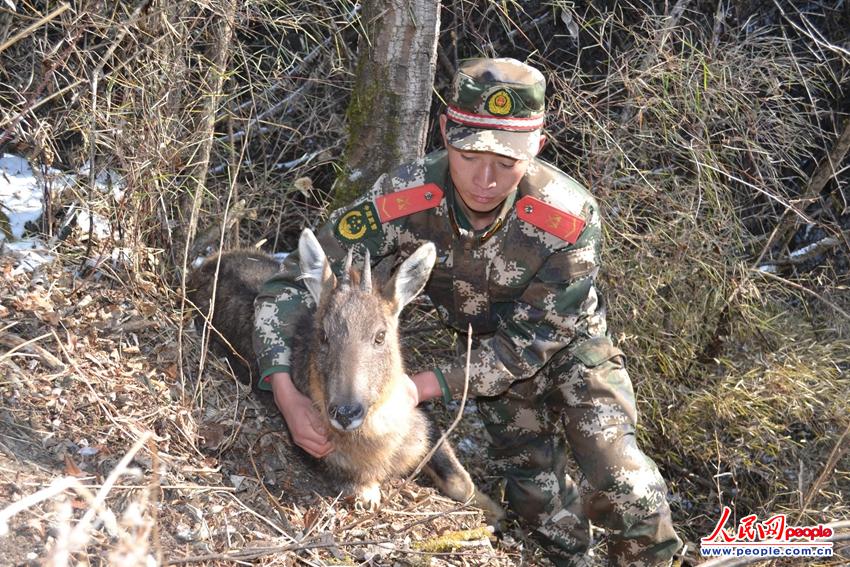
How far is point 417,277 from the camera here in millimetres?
4992

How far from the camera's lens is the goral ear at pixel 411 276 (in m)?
4.88

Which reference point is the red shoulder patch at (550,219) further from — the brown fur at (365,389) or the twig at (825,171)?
the twig at (825,171)

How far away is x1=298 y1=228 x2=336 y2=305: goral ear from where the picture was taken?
488 cm

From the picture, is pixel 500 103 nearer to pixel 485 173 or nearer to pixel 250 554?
pixel 485 173

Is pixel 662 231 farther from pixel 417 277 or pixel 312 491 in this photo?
pixel 312 491

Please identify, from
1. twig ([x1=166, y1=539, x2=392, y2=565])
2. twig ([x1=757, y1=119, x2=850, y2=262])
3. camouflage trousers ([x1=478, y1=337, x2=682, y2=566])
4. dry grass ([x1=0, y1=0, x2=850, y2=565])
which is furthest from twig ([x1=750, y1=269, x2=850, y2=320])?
twig ([x1=166, y1=539, x2=392, y2=565])

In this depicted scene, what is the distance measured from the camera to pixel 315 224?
6.81 metres

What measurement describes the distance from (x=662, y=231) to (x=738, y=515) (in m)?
2.10

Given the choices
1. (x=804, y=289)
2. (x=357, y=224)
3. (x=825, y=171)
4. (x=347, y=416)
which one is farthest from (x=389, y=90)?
(x=825, y=171)

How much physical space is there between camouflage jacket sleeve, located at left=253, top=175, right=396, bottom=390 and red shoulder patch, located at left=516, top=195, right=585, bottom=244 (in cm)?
82

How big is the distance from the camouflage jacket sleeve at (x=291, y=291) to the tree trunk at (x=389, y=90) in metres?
0.84

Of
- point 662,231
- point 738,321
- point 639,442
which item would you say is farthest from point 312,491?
point 738,321

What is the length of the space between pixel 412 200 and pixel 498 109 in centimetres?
87

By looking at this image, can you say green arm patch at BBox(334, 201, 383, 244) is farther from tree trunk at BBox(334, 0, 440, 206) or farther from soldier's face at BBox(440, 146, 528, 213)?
tree trunk at BBox(334, 0, 440, 206)
